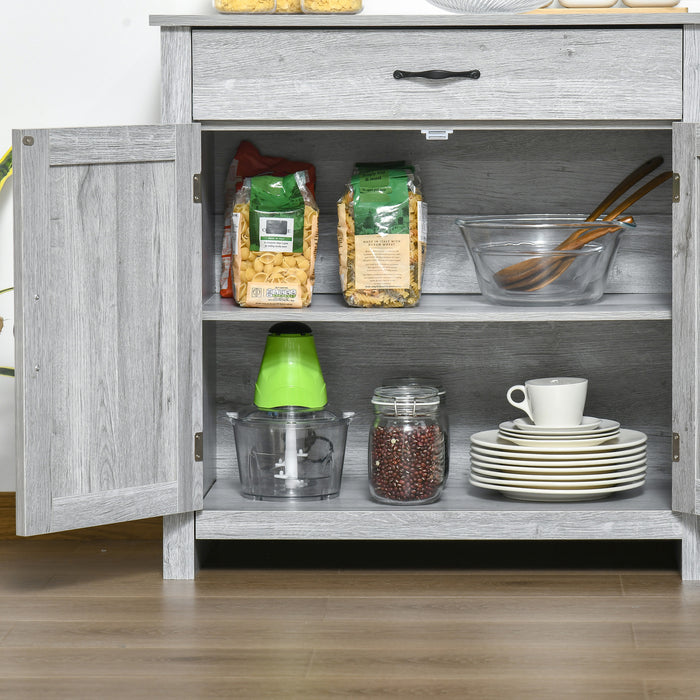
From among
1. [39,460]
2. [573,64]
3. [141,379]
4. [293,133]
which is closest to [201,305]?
[141,379]

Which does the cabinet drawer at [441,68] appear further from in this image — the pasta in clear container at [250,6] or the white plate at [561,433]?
the white plate at [561,433]

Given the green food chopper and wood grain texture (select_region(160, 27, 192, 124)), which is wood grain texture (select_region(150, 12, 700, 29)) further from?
the green food chopper

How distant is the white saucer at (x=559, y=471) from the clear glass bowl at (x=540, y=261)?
30 centimetres

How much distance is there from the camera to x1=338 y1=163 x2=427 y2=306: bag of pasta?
1.93 meters

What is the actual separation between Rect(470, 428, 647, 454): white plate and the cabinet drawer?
571 mm

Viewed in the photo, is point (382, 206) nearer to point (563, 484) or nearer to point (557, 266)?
point (557, 266)

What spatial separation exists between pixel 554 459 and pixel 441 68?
71 cm

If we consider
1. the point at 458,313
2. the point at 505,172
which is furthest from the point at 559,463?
the point at 505,172

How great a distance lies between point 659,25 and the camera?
5.92 feet

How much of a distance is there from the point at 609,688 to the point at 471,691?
18 centimetres

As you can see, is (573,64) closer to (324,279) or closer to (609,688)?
(324,279)

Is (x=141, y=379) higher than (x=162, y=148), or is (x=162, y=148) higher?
(x=162, y=148)

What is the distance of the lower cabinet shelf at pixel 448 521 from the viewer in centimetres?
187

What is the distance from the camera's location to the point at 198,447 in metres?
1.89
